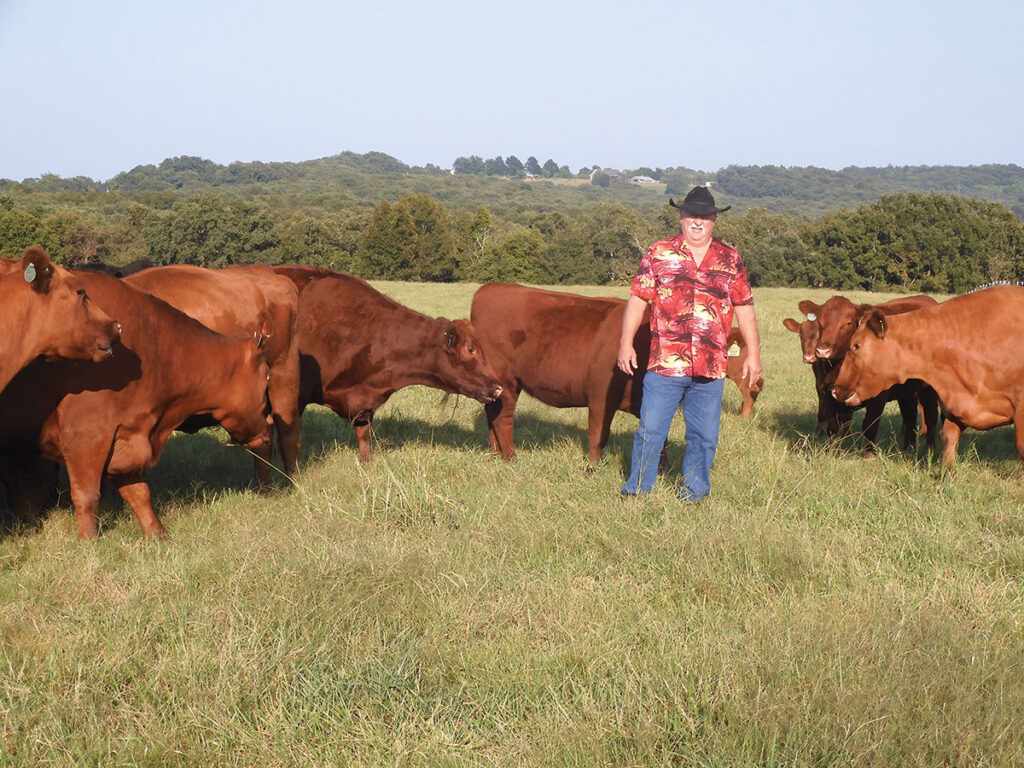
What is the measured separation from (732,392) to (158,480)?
8447mm

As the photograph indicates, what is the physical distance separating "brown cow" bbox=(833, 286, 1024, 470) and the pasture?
56cm

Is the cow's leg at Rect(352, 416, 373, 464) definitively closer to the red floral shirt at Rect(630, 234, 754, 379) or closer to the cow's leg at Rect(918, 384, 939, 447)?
the red floral shirt at Rect(630, 234, 754, 379)

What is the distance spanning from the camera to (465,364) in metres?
8.49

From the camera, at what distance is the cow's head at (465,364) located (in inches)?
333

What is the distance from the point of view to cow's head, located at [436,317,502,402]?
8469 mm

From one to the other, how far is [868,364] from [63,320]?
6064mm

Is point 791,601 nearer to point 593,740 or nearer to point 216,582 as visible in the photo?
point 593,740

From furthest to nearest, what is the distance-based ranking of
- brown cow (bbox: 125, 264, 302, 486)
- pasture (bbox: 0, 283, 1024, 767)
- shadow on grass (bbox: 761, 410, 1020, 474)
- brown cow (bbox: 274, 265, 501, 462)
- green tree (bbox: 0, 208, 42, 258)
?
1. green tree (bbox: 0, 208, 42, 258)
2. brown cow (bbox: 274, 265, 501, 462)
3. shadow on grass (bbox: 761, 410, 1020, 474)
4. brown cow (bbox: 125, 264, 302, 486)
5. pasture (bbox: 0, 283, 1024, 767)

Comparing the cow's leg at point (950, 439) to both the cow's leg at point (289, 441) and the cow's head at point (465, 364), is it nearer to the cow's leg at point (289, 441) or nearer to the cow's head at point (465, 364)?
the cow's head at point (465, 364)

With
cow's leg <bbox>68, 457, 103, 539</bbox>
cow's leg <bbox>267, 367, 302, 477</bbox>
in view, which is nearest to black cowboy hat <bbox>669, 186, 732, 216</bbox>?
cow's leg <bbox>267, 367, 302, 477</bbox>

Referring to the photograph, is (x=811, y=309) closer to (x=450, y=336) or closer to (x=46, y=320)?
(x=450, y=336)

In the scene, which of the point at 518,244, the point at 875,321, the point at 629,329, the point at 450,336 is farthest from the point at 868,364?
the point at 518,244

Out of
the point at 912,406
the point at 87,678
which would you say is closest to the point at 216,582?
the point at 87,678

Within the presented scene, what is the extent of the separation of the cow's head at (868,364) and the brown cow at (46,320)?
5.69 m
